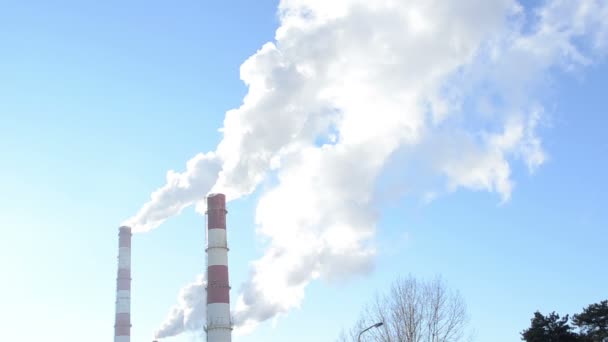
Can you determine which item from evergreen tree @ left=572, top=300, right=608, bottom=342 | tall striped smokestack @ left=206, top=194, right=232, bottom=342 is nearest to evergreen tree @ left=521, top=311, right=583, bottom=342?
evergreen tree @ left=572, top=300, right=608, bottom=342

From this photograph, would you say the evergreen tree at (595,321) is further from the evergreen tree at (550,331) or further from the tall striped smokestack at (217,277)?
the tall striped smokestack at (217,277)

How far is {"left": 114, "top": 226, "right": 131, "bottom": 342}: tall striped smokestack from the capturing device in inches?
2502

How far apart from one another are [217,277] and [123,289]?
21786mm

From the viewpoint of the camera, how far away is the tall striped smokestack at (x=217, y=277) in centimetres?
4584

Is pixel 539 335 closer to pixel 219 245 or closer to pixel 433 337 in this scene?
pixel 433 337

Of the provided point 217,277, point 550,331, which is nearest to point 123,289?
point 217,277

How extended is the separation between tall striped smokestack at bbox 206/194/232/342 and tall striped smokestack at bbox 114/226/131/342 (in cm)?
2038

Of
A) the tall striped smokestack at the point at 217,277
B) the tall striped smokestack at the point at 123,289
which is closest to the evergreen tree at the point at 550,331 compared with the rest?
→ the tall striped smokestack at the point at 217,277

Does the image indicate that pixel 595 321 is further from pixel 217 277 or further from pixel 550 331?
pixel 217 277

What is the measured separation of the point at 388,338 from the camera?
37.2 meters

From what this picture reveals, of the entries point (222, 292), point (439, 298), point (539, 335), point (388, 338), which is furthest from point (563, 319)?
point (222, 292)

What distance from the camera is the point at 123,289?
64.9m

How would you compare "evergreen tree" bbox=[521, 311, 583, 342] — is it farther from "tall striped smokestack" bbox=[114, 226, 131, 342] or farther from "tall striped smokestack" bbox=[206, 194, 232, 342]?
"tall striped smokestack" bbox=[114, 226, 131, 342]

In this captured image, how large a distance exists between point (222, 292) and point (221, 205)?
684 centimetres
